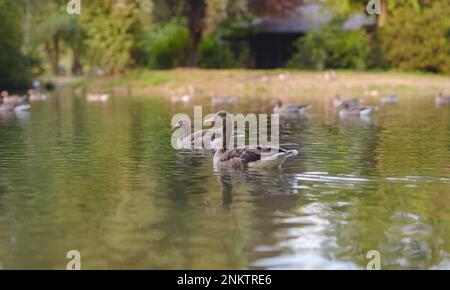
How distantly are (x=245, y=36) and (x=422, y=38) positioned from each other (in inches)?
637

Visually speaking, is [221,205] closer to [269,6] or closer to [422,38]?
[422,38]

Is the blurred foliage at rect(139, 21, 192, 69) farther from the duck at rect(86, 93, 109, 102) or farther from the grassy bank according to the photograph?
the duck at rect(86, 93, 109, 102)

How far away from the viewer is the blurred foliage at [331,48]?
2542 inches

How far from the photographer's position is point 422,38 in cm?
6088

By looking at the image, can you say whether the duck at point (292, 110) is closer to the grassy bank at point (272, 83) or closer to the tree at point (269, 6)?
the grassy bank at point (272, 83)

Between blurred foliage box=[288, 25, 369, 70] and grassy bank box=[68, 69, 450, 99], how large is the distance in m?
5.42

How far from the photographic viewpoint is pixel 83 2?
65.6 meters

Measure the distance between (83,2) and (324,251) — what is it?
5758 centimetres

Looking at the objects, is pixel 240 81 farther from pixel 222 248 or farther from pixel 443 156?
pixel 222 248

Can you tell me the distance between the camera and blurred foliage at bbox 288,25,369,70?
64562mm

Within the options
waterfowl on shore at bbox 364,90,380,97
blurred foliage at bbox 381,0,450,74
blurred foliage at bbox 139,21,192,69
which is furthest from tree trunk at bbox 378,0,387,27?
blurred foliage at bbox 139,21,192,69

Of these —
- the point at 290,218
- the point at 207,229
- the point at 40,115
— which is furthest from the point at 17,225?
the point at 40,115

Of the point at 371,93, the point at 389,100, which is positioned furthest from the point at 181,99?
the point at 389,100

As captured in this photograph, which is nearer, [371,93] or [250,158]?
[250,158]
